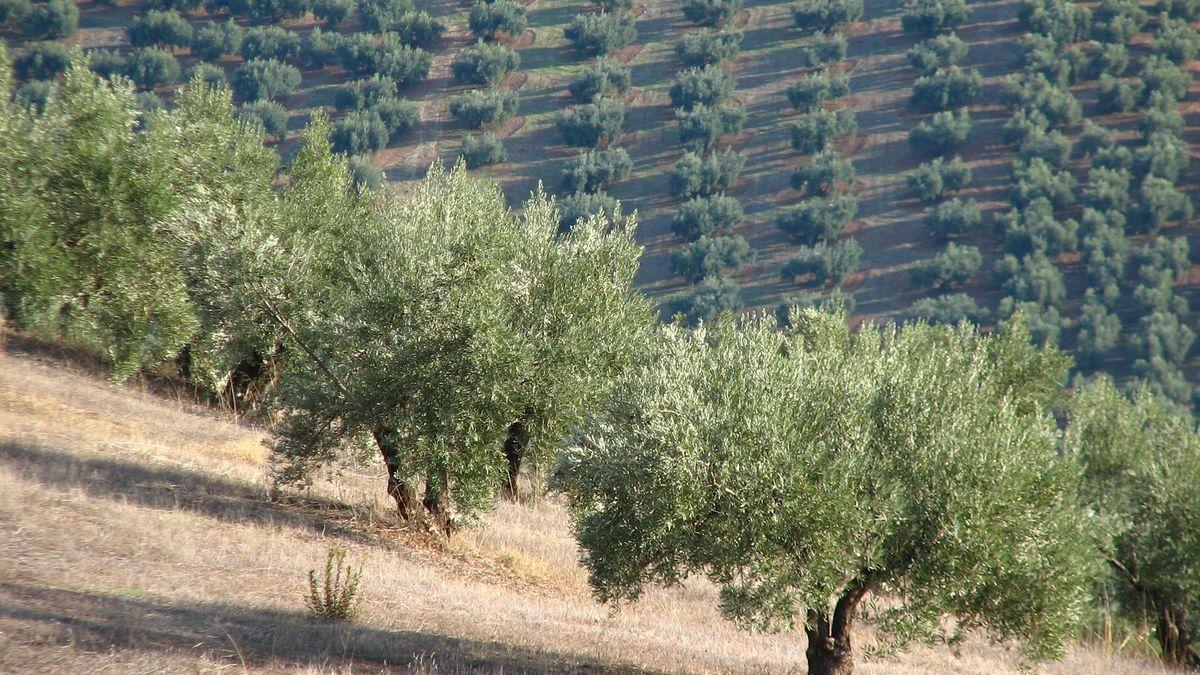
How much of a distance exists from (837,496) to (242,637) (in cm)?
721

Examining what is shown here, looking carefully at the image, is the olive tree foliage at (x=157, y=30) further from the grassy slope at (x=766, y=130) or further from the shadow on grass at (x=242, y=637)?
the shadow on grass at (x=242, y=637)

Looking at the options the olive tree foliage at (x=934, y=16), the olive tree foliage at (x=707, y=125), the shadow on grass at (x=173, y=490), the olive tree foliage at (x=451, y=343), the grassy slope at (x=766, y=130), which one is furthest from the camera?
the olive tree foliage at (x=934, y=16)

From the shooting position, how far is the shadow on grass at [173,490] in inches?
699

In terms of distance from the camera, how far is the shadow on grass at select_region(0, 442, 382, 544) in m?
17.8

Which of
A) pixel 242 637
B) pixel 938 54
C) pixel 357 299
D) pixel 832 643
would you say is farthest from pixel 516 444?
pixel 938 54

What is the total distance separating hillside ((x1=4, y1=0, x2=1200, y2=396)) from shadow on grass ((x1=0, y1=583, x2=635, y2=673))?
202ft

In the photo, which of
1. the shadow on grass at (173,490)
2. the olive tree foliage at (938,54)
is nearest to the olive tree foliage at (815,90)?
the olive tree foliage at (938,54)

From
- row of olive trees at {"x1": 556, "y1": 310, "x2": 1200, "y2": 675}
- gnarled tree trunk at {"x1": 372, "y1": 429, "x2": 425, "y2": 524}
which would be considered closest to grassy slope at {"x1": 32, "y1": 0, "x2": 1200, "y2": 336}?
gnarled tree trunk at {"x1": 372, "y1": 429, "x2": 425, "y2": 524}

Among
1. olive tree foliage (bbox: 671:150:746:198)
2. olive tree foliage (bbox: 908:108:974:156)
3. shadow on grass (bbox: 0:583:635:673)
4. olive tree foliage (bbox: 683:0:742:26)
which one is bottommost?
shadow on grass (bbox: 0:583:635:673)

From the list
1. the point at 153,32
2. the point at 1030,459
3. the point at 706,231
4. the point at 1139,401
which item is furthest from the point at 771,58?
the point at 1030,459

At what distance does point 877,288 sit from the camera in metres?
79.6

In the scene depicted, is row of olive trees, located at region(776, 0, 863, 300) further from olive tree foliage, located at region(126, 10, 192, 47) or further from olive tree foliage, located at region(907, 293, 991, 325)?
olive tree foliage, located at region(126, 10, 192, 47)

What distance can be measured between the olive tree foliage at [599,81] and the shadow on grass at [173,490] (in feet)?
262

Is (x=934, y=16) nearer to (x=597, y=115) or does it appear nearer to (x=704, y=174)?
(x=704, y=174)
